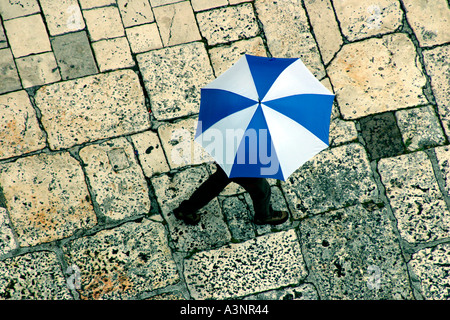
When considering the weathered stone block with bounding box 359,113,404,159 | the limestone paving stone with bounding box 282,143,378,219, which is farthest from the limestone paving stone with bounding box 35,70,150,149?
the weathered stone block with bounding box 359,113,404,159

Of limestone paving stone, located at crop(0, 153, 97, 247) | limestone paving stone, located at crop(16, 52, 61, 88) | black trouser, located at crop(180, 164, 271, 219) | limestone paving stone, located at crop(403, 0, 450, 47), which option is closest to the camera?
black trouser, located at crop(180, 164, 271, 219)

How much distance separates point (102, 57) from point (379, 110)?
2.77 metres

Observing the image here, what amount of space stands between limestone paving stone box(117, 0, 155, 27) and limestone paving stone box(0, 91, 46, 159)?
1229mm

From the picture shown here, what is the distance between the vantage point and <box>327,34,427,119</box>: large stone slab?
396cm

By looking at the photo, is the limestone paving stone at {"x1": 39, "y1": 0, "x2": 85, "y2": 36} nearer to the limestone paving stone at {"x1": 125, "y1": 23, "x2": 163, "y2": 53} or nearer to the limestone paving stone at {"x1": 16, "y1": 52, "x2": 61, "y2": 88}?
the limestone paving stone at {"x1": 16, "y1": 52, "x2": 61, "y2": 88}

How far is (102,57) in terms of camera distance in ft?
12.9

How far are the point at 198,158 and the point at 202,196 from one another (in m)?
0.70

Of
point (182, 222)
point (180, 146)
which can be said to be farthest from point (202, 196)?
point (180, 146)

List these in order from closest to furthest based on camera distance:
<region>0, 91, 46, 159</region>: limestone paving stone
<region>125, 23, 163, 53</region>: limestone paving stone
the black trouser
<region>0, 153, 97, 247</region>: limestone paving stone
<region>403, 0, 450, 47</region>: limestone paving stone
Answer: the black trouser, <region>0, 153, 97, 247</region>: limestone paving stone, <region>0, 91, 46, 159</region>: limestone paving stone, <region>125, 23, 163, 53</region>: limestone paving stone, <region>403, 0, 450, 47</region>: limestone paving stone

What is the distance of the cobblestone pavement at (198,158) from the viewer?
362cm

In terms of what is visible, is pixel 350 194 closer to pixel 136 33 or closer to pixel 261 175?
pixel 261 175

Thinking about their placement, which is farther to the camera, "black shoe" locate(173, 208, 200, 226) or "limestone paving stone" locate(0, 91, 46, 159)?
"limestone paving stone" locate(0, 91, 46, 159)

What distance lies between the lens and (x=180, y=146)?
3.82 m

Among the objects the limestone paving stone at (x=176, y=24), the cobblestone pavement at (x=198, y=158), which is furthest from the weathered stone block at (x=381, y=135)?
the limestone paving stone at (x=176, y=24)
